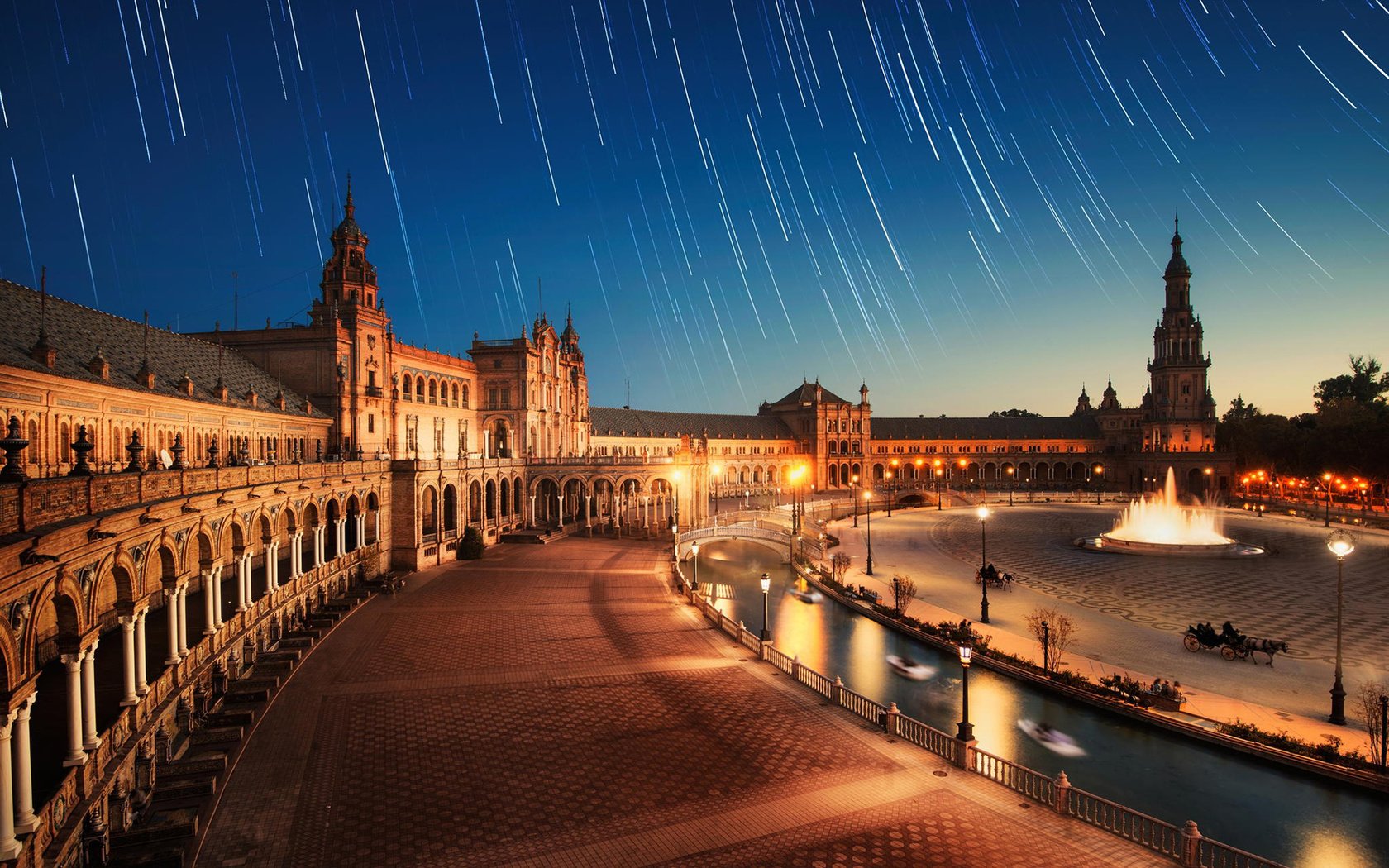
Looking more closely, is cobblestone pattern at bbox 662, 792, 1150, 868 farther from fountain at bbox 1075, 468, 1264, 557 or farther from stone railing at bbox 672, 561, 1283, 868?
fountain at bbox 1075, 468, 1264, 557

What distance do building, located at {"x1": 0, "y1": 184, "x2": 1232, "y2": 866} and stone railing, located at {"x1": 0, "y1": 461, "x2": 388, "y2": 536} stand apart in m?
0.06

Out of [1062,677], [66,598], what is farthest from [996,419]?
[66,598]

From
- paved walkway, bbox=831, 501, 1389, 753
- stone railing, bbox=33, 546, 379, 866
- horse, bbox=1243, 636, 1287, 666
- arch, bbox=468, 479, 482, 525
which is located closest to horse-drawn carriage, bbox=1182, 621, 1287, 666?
horse, bbox=1243, 636, 1287, 666

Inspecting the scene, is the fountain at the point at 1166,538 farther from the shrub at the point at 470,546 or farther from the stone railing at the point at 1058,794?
the shrub at the point at 470,546

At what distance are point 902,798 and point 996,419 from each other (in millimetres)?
139021

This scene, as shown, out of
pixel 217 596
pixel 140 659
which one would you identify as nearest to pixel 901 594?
pixel 217 596

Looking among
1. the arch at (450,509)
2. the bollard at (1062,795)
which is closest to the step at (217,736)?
the bollard at (1062,795)

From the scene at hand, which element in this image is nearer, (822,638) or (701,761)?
(701,761)

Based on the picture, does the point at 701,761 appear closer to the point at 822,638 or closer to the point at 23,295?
the point at 822,638

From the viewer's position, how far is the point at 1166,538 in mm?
62500

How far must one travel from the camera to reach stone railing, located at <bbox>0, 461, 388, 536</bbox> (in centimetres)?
1184

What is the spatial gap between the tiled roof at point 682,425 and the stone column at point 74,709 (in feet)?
278

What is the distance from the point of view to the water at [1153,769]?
1753 centimetres

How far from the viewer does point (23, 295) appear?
2870 centimetres
